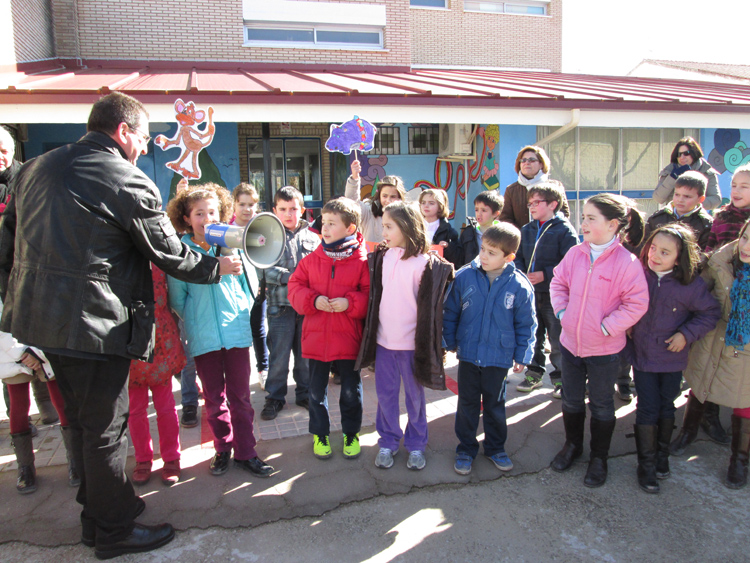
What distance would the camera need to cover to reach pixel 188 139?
4.50 m

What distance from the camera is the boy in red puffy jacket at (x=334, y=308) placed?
3.23 metres

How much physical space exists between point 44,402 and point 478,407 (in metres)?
3.26

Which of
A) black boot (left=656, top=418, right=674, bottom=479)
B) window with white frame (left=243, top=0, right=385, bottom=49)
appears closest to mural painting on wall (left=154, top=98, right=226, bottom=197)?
black boot (left=656, top=418, right=674, bottom=479)

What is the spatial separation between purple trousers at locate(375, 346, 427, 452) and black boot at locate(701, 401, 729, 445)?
212 centimetres

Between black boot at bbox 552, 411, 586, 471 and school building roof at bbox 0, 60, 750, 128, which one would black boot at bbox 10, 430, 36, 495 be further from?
school building roof at bbox 0, 60, 750, 128

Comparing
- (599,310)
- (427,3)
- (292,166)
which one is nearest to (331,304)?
(599,310)

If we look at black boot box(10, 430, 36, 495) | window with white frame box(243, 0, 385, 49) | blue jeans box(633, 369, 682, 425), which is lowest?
black boot box(10, 430, 36, 495)

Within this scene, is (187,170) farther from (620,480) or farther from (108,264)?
(620,480)

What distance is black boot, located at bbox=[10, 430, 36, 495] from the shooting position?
3.07 m

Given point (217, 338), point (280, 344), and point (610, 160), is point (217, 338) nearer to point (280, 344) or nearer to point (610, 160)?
point (280, 344)

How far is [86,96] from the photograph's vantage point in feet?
21.8

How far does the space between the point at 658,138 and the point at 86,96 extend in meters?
10.7

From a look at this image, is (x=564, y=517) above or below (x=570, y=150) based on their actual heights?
below

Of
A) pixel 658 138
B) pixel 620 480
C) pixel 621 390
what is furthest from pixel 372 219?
pixel 658 138
